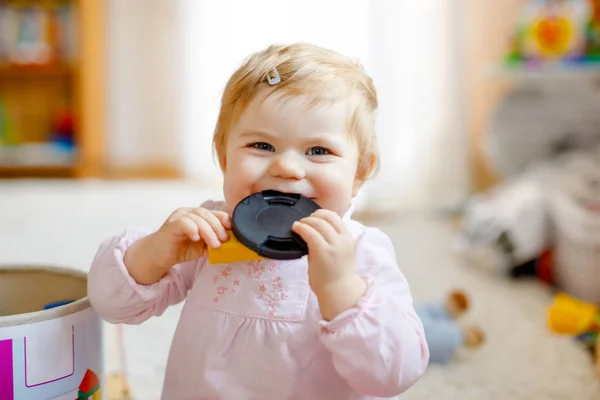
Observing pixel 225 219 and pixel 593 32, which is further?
pixel 593 32

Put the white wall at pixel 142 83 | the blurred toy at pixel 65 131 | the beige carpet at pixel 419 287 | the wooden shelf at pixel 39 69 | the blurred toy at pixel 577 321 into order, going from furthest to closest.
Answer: the white wall at pixel 142 83 < the blurred toy at pixel 65 131 < the wooden shelf at pixel 39 69 < the blurred toy at pixel 577 321 < the beige carpet at pixel 419 287

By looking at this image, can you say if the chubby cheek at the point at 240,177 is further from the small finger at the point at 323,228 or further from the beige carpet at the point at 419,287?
the beige carpet at the point at 419,287

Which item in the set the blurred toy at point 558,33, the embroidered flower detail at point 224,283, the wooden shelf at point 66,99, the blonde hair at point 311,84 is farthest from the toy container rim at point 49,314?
the wooden shelf at point 66,99

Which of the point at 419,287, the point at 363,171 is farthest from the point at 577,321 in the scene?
the point at 363,171

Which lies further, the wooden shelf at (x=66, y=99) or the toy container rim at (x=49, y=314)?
the wooden shelf at (x=66, y=99)

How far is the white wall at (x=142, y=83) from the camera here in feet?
10.8

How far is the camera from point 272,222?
27.3 inches

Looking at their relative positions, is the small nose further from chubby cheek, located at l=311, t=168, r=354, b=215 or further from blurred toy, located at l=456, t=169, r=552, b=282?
blurred toy, located at l=456, t=169, r=552, b=282

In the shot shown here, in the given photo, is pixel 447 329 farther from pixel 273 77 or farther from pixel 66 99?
pixel 66 99

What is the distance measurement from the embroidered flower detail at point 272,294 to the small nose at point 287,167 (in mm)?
114

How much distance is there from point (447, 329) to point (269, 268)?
61 cm

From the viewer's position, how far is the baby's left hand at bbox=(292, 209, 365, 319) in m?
0.67

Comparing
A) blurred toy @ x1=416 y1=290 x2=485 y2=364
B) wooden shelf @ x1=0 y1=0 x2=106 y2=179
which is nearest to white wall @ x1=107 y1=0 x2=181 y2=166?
wooden shelf @ x1=0 y1=0 x2=106 y2=179

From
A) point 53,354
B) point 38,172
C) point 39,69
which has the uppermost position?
point 39,69
